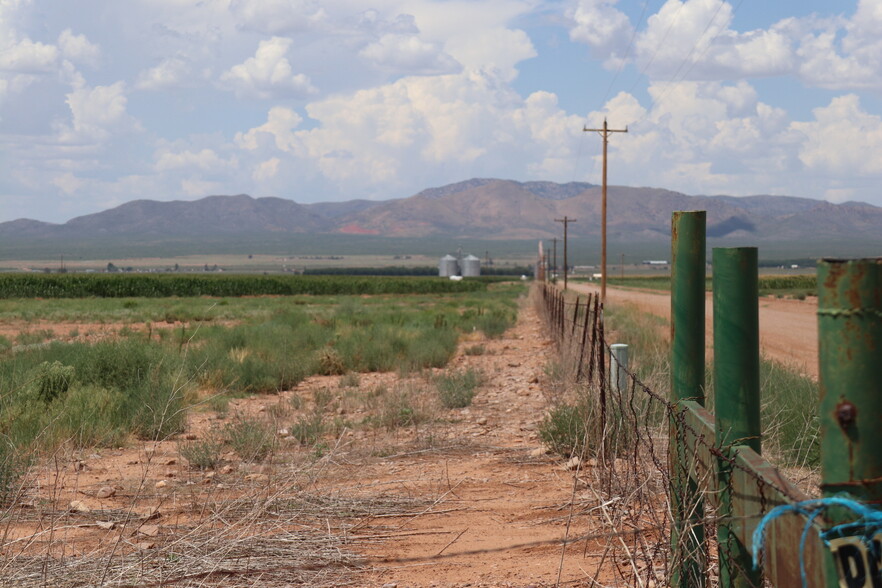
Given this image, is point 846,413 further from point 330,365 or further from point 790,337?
point 790,337

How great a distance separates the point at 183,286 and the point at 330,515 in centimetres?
7422

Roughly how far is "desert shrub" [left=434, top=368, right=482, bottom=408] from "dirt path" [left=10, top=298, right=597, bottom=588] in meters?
1.62

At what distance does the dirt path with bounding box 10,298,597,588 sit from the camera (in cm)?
498

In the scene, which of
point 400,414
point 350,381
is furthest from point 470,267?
point 400,414

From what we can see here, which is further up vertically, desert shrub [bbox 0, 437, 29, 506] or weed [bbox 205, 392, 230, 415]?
desert shrub [bbox 0, 437, 29, 506]

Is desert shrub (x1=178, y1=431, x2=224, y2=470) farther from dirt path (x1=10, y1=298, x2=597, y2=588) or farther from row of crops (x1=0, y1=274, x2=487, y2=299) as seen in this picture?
row of crops (x1=0, y1=274, x2=487, y2=299)

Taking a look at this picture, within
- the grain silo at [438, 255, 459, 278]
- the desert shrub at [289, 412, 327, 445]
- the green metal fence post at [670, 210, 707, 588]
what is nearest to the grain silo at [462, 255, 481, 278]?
the grain silo at [438, 255, 459, 278]

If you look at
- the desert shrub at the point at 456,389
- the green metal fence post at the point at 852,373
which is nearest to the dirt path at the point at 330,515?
the desert shrub at the point at 456,389

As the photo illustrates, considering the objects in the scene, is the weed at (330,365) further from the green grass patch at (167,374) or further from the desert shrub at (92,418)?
the desert shrub at (92,418)

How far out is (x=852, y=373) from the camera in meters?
1.94

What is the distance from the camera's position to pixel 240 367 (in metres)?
16.0

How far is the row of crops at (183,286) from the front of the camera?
70000 mm

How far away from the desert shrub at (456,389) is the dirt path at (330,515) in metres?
1.62

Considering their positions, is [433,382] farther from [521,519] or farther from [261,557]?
[261,557]
